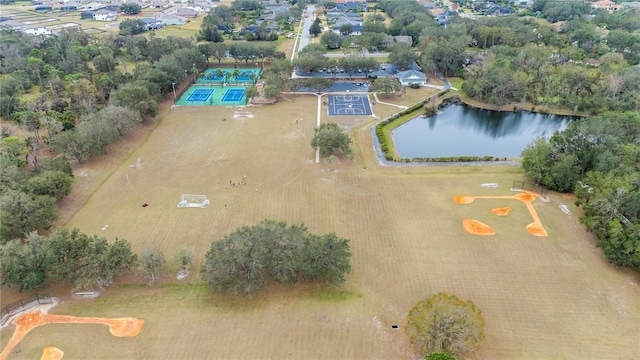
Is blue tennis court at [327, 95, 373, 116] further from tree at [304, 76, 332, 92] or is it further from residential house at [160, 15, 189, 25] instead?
residential house at [160, 15, 189, 25]

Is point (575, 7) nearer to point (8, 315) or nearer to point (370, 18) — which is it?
point (370, 18)

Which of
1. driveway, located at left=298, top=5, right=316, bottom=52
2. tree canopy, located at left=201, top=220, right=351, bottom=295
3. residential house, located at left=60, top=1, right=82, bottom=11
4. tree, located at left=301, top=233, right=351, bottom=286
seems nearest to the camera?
tree canopy, located at left=201, top=220, right=351, bottom=295

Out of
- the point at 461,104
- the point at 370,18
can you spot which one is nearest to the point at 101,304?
the point at 461,104

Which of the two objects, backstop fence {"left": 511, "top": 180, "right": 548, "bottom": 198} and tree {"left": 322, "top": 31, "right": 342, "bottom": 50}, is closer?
backstop fence {"left": 511, "top": 180, "right": 548, "bottom": 198}

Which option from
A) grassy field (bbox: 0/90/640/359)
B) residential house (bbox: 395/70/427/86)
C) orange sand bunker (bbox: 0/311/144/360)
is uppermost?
residential house (bbox: 395/70/427/86)

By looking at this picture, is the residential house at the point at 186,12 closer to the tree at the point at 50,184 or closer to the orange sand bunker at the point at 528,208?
the tree at the point at 50,184

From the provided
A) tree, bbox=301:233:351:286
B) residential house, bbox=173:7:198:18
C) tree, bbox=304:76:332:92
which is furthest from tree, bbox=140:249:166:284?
residential house, bbox=173:7:198:18

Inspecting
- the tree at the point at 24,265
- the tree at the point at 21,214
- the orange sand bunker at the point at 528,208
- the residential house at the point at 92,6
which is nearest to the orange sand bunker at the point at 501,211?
the orange sand bunker at the point at 528,208

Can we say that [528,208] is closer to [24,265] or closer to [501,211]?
[501,211]
